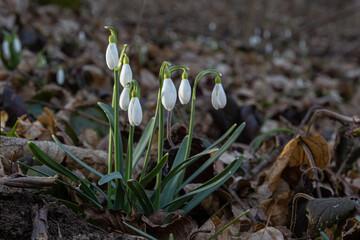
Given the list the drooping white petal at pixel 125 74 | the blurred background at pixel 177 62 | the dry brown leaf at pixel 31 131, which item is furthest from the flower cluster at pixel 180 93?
the blurred background at pixel 177 62

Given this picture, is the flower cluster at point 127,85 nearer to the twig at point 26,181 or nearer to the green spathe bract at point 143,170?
the green spathe bract at point 143,170

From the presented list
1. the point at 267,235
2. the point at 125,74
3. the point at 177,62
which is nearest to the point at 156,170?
the point at 125,74

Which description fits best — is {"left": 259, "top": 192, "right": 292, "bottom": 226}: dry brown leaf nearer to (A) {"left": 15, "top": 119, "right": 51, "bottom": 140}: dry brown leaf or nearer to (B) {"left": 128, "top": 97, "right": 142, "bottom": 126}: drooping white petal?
(B) {"left": 128, "top": 97, "right": 142, "bottom": 126}: drooping white petal

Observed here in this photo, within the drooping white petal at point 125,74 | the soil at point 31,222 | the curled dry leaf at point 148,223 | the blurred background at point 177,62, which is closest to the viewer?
the soil at point 31,222

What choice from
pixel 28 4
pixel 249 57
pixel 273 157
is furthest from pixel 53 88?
pixel 249 57

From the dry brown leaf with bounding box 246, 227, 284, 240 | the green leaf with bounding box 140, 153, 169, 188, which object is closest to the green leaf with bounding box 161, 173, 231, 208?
the green leaf with bounding box 140, 153, 169, 188

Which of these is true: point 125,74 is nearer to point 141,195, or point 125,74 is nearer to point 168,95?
point 168,95
